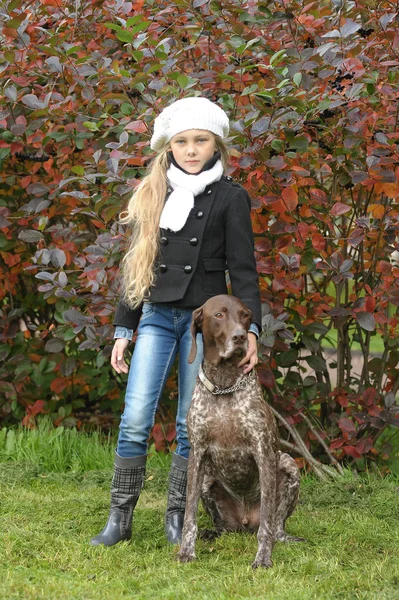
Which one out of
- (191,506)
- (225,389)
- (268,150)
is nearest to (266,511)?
(191,506)

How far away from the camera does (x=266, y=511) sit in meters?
3.85

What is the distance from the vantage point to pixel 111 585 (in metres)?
3.54

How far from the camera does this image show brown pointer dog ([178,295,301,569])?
12.6 ft

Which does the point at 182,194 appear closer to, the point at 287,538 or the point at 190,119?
the point at 190,119

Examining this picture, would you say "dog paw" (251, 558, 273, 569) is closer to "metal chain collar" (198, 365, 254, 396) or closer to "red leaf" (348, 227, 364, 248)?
"metal chain collar" (198, 365, 254, 396)

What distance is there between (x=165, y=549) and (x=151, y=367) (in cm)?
82

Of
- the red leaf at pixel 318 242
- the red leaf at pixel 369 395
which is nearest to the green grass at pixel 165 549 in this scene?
the red leaf at pixel 369 395

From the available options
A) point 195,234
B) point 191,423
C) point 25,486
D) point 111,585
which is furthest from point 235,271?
point 25,486

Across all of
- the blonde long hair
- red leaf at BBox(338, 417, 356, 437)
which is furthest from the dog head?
red leaf at BBox(338, 417, 356, 437)

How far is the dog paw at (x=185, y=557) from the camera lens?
12.6 feet

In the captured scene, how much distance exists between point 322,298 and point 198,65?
1495 mm

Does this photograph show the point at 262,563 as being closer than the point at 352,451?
Yes

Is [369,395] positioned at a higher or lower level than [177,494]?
higher

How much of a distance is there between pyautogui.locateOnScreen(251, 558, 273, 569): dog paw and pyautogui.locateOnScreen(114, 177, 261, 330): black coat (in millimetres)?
1007
